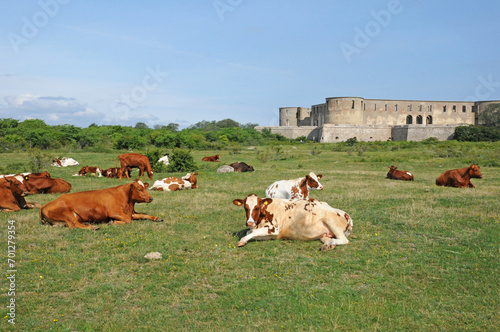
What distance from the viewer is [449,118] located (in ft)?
305

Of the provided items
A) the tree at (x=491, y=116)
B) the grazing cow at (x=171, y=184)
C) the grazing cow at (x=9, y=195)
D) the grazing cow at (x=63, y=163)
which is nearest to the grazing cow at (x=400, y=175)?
the grazing cow at (x=171, y=184)

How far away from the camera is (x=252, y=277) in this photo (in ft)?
18.8

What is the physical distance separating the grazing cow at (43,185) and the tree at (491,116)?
308ft

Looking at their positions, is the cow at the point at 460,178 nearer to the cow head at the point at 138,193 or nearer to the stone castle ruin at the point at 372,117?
the cow head at the point at 138,193

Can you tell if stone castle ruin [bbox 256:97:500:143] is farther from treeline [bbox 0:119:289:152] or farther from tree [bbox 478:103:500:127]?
treeline [bbox 0:119:289:152]

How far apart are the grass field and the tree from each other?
9109cm

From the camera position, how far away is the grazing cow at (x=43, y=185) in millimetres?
13430

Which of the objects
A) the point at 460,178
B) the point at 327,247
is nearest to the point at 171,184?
the point at 327,247

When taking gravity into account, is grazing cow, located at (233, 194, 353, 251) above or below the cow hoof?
above

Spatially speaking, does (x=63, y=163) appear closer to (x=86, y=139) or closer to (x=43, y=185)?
(x=43, y=185)

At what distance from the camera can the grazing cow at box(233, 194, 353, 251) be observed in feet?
24.1

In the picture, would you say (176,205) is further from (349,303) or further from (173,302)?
(349,303)

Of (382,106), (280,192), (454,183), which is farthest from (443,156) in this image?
(382,106)

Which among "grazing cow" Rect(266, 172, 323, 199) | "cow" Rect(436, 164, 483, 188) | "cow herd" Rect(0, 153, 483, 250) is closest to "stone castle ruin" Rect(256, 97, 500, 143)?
"cow" Rect(436, 164, 483, 188)
